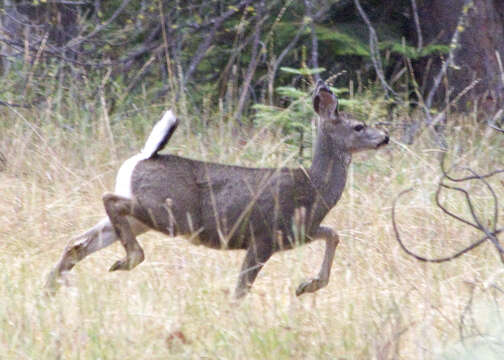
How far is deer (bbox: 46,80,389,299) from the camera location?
470cm

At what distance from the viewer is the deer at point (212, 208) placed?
4.70 m

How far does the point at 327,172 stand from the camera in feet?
17.7

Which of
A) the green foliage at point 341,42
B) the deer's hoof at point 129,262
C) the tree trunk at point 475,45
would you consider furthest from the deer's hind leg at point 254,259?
the tree trunk at point 475,45

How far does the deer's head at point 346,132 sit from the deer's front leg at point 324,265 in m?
0.69

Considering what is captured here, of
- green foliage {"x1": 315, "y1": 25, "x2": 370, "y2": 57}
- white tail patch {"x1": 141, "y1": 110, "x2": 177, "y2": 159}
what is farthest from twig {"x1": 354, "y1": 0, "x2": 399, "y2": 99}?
white tail patch {"x1": 141, "y1": 110, "x2": 177, "y2": 159}

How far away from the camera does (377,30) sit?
9641 millimetres

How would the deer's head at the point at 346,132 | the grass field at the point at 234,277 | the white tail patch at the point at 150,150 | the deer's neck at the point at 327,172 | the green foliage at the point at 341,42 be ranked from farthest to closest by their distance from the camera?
the green foliage at the point at 341,42 → the deer's head at the point at 346,132 → the deer's neck at the point at 327,172 → the white tail patch at the point at 150,150 → the grass field at the point at 234,277

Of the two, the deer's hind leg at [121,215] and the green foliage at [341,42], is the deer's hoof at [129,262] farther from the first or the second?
the green foliage at [341,42]

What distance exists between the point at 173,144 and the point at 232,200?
97.6 inches

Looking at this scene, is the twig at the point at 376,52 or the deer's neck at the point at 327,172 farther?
the twig at the point at 376,52

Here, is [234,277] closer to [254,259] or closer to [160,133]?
[254,259]

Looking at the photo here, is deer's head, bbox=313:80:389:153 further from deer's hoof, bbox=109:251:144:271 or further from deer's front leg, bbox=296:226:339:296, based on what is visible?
deer's hoof, bbox=109:251:144:271

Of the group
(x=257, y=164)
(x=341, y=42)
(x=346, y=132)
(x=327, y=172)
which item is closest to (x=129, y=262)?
(x=327, y=172)

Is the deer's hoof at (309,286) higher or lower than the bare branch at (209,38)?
lower
